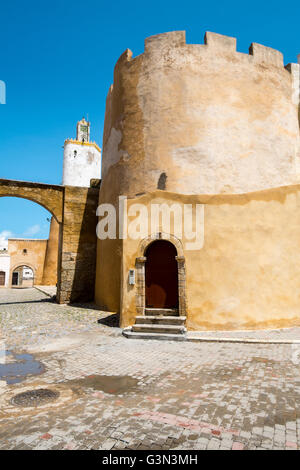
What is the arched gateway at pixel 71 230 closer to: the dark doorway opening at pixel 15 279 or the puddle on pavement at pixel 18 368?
the puddle on pavement at pixel 18 368

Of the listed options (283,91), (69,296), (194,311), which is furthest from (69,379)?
(283,91)

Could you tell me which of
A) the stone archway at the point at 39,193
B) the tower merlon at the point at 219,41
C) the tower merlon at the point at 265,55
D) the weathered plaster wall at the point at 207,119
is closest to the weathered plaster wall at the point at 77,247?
the stone archway at the point at 39,193

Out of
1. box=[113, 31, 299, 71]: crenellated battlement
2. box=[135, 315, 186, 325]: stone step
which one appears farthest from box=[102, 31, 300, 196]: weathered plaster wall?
box=[135, 315, 186, 325]: stone step

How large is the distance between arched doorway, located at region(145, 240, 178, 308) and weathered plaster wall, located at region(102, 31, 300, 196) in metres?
Result: 2.05

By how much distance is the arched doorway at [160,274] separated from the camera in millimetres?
9492

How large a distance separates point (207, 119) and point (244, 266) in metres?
5.15

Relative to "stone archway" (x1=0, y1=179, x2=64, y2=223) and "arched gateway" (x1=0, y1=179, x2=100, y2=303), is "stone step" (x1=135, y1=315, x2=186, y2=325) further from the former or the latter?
"stone archway" (x1=0, y1=179, x2=64, y2=223)

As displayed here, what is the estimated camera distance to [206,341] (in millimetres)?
7414

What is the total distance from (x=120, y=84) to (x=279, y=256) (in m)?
8.96

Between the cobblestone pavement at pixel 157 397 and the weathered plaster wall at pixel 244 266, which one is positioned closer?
the cobblestone pavement at pixel 157 397

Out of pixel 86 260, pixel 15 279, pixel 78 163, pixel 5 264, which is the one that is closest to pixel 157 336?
pixel 86 260

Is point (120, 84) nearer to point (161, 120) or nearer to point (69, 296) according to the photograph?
point (161, 120)

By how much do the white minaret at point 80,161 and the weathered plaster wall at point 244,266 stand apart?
4291 centimetres

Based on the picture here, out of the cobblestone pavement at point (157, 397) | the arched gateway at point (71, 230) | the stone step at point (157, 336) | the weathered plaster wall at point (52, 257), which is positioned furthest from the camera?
the weathered plaster wall at point (52, 257)
